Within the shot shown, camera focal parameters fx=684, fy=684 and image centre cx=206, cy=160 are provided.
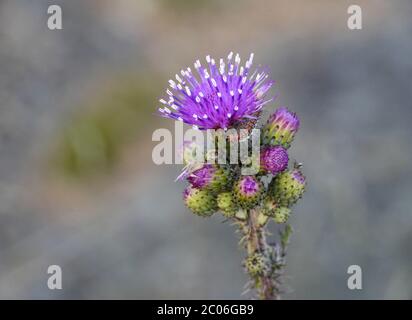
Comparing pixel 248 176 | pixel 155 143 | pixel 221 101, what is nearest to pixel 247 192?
pixel 248 176

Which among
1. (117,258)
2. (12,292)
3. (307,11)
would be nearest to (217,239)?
(117,258)

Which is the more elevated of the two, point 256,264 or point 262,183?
point 262,183

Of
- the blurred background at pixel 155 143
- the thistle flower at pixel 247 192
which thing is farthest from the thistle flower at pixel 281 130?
the blurred background at pixel 155 143

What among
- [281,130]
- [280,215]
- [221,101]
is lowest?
[280,215]

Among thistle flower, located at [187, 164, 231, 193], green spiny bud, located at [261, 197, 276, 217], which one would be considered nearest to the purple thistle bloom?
thistle flower, located at [187, 164, 231, 193]

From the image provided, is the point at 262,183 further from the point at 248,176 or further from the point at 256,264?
the point at 256,264

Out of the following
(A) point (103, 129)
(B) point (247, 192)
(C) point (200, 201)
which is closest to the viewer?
(B) point (247, 192)

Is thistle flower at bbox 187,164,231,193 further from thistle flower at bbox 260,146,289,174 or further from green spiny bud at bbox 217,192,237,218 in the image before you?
thistle flower at bbox 260,146,289,174
